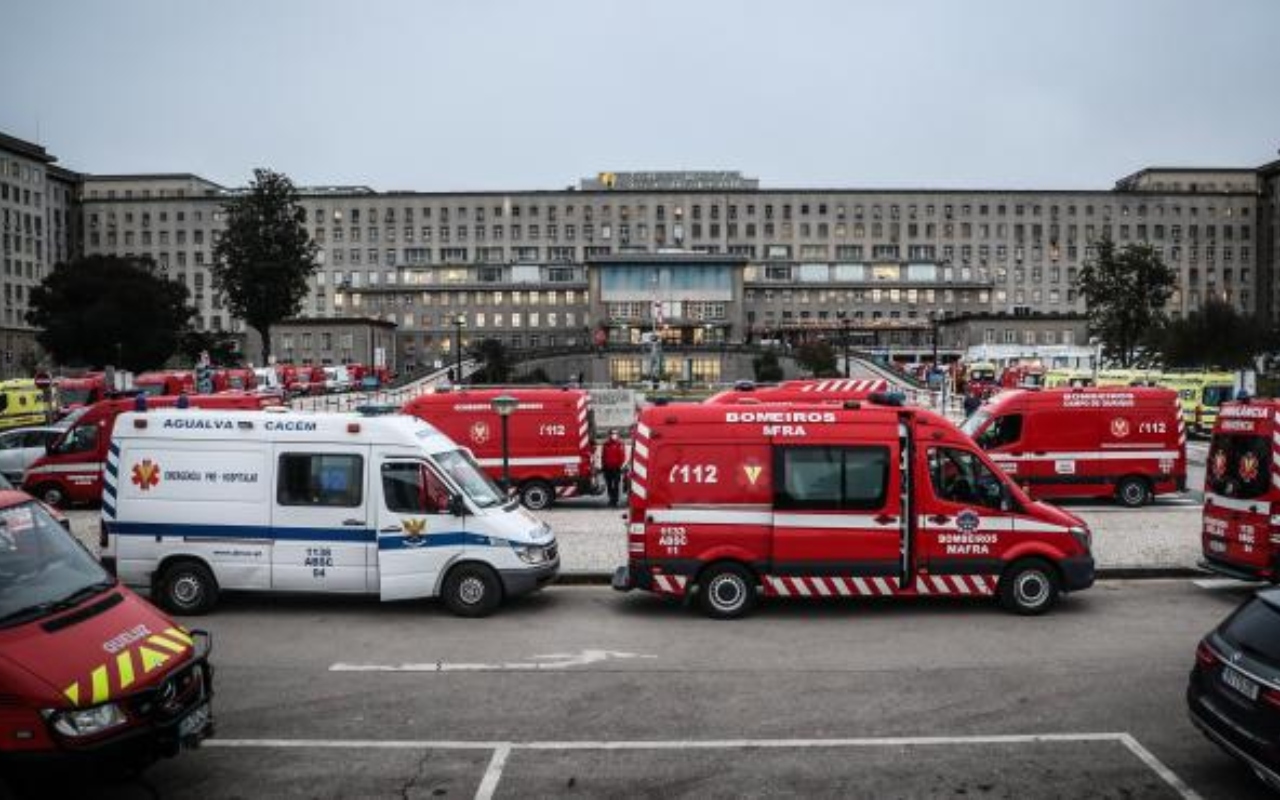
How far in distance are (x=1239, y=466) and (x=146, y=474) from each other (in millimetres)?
14819

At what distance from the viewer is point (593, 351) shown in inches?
4070

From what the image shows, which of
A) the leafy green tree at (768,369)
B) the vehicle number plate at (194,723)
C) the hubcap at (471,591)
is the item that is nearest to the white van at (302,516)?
the hubcap at (471,591)

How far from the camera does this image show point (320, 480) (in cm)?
1344

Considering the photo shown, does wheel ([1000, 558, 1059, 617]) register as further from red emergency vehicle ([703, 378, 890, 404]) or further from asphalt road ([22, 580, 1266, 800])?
red emergency vehicle ([703, 378, 890, 404])

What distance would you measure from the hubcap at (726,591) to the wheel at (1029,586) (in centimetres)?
341

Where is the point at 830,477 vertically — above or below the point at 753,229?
below

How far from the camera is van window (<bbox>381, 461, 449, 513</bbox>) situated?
13281 mm

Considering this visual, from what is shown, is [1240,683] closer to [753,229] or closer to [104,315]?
[104,315]

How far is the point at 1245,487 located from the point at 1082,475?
1013 cm

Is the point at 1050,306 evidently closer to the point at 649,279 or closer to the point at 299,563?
the point at 649,279

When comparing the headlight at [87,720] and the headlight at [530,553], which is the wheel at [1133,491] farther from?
the headlight at [87,720]

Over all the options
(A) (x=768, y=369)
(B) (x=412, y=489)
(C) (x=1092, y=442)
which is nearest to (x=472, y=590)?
(B) (x=412, y=489)

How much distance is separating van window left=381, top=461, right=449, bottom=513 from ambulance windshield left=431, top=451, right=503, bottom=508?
0.23m

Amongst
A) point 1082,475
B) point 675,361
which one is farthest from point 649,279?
point 1082,475
